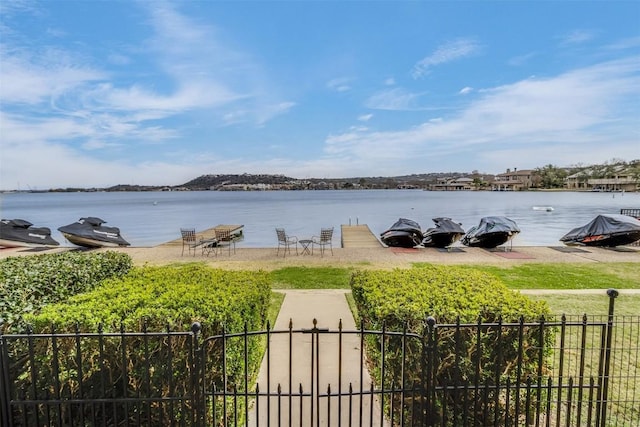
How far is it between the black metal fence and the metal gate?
19 millimetres

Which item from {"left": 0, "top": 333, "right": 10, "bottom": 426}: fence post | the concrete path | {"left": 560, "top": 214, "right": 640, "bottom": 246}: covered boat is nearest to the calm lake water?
{"left": 560, "top": 214, "right": 640, "bottom": 246}: covered boat

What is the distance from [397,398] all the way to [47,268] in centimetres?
514

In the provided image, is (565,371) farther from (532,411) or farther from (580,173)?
(580,173)

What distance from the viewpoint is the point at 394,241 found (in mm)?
21141

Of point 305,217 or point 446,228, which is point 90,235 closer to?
point 446,228

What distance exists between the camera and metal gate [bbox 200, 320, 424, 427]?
3.29 m

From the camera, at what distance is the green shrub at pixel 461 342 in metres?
3.53

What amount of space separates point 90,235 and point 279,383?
22.2m

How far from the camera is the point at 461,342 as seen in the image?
12.7 feet

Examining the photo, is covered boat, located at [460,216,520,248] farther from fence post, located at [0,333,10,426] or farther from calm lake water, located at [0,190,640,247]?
fence post, located at [0,333,10,426]

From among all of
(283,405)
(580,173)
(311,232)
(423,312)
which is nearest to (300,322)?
(283,405)

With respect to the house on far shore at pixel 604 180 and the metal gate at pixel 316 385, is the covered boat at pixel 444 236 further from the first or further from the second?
the house on far shore at pixel 604 180

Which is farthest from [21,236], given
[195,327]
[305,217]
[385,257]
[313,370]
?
[305,217]

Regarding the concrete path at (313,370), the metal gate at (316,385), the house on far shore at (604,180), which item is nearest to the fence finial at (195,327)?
the metal gate at (316,385)
